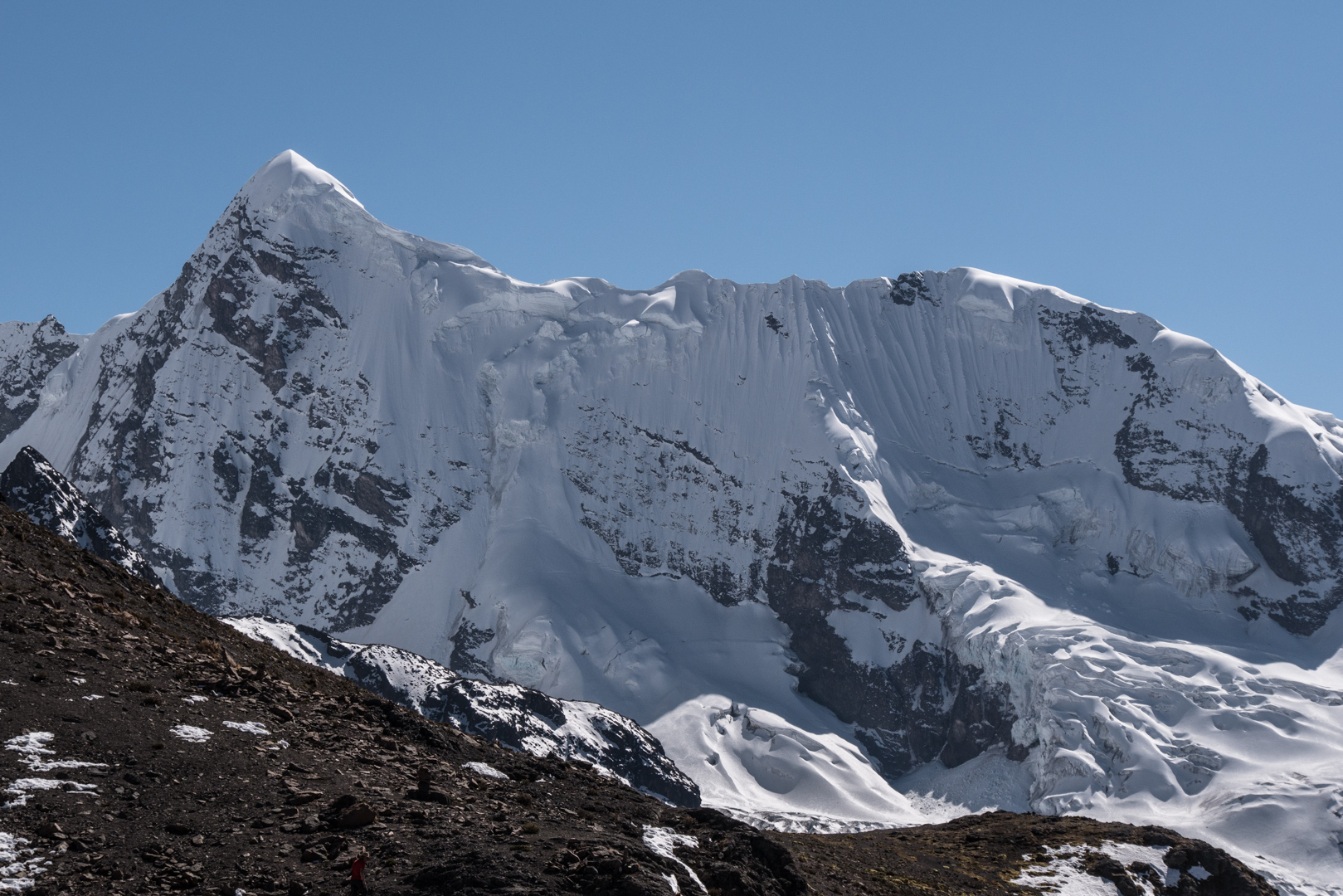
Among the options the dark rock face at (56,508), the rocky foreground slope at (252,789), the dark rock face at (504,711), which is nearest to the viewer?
the rocky foreground slope at (252,789)

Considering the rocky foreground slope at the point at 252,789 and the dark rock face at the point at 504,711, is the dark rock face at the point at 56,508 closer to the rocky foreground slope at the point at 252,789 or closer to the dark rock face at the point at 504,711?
the rocky foreground slope at the point at 252,789

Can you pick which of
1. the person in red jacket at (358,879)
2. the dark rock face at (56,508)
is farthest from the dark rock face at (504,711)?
the person in red jacket at (358,879)

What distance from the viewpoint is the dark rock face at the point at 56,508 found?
75.2 metres

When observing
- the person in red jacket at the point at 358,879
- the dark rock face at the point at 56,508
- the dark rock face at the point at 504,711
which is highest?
the dark rock face at the point at 56,508

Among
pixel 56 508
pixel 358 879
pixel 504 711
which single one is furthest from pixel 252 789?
pixel 504 711

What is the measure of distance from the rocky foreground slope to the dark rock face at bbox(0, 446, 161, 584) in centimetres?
3339

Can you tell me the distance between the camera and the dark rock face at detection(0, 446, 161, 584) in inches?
2963

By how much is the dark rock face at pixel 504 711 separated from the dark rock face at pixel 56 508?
60577mm

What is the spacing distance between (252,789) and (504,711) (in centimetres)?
11977

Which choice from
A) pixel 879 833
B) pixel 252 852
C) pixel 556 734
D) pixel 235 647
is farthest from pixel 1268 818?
pixel 252 852

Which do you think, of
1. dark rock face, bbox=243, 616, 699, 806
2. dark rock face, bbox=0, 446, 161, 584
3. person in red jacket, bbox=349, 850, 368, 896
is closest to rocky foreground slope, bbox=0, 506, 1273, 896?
person in red jacket, bbox=349, 850, 368, 896

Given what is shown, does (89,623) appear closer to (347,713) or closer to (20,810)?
(347,713)

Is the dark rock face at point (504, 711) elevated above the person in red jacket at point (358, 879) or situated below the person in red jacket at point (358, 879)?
below

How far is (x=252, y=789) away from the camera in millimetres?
28391
